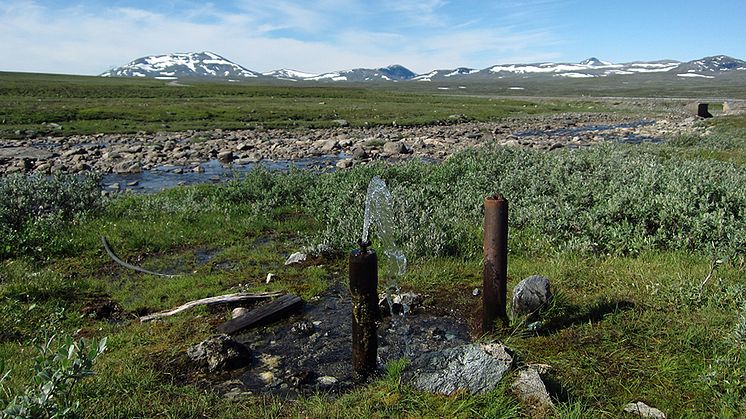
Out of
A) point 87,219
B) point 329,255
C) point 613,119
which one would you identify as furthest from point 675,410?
point 613,119

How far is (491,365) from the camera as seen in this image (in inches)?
182

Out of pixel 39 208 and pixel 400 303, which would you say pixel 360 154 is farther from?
pixel 400 303

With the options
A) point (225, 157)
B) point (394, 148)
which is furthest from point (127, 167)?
point (394, 148)

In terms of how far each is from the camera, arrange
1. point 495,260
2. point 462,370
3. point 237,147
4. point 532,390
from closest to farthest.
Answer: point 532,390
point 462,370
point 495,260
point 237,147

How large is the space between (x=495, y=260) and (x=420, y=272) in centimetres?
257

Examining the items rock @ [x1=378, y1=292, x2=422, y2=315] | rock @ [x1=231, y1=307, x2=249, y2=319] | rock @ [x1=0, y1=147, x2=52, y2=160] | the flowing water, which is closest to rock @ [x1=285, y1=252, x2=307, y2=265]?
the flowing water

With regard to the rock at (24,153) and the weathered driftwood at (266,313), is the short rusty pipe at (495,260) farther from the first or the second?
the rock at (24,153)

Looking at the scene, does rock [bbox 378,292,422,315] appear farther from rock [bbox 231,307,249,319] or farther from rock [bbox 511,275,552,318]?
rock [bbox 231,307,249,319]

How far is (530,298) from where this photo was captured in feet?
19.9

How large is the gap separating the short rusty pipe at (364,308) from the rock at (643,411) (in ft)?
7.87

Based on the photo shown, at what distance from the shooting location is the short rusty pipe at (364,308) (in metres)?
4.94

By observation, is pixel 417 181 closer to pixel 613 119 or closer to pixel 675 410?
pixel 675 410

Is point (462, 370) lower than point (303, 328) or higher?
higher

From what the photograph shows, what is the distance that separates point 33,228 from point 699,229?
1227 centimetres
